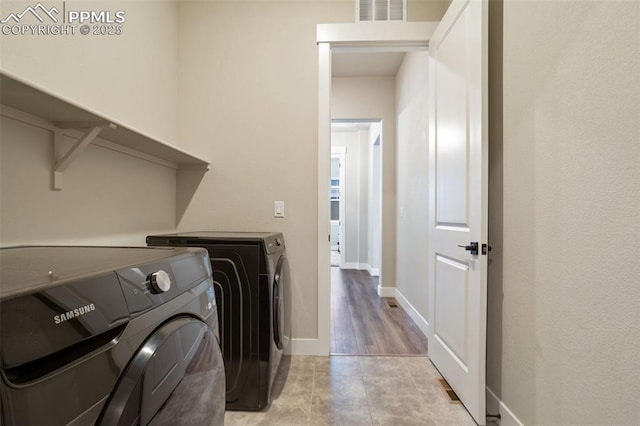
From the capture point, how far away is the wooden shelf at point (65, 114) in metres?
0.87

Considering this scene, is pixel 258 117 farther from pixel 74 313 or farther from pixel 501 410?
pixel 501 410

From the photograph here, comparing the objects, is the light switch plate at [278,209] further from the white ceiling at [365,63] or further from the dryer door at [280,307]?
the white ceiling at [365,63]

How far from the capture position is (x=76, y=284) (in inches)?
17.1

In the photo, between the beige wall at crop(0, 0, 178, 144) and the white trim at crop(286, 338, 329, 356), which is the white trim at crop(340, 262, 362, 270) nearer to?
the white trim at crop(286, 338, 329, 356)

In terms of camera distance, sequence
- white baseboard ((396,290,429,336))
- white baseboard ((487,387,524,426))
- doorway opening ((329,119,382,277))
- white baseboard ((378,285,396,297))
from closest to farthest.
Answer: white baseboard ((487,387,524,426)), white baseboard ((396,290,429,336)), white baseboard ((378,285,396,297)), doorway opening ((329,119,382,277))

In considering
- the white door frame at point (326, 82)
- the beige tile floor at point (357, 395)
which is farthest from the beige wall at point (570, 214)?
the white door frame at point (326, 82)

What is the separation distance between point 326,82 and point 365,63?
166 cm

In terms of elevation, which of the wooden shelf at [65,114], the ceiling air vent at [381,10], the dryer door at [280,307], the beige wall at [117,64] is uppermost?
the ceiling air vent at [381,10]

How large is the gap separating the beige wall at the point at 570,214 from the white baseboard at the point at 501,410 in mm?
51

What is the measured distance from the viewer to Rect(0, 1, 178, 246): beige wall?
1.08m

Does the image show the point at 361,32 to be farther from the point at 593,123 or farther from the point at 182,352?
the point at 182,352

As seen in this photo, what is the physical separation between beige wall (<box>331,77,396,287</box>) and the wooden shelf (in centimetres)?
270

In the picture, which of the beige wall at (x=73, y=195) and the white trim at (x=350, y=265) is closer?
the beige wall at (x=73, y=195)

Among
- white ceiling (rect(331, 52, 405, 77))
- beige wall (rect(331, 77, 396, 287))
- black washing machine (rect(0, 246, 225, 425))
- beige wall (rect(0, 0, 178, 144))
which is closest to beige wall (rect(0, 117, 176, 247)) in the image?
beige wall (rect(0, 0, 178, 144))
